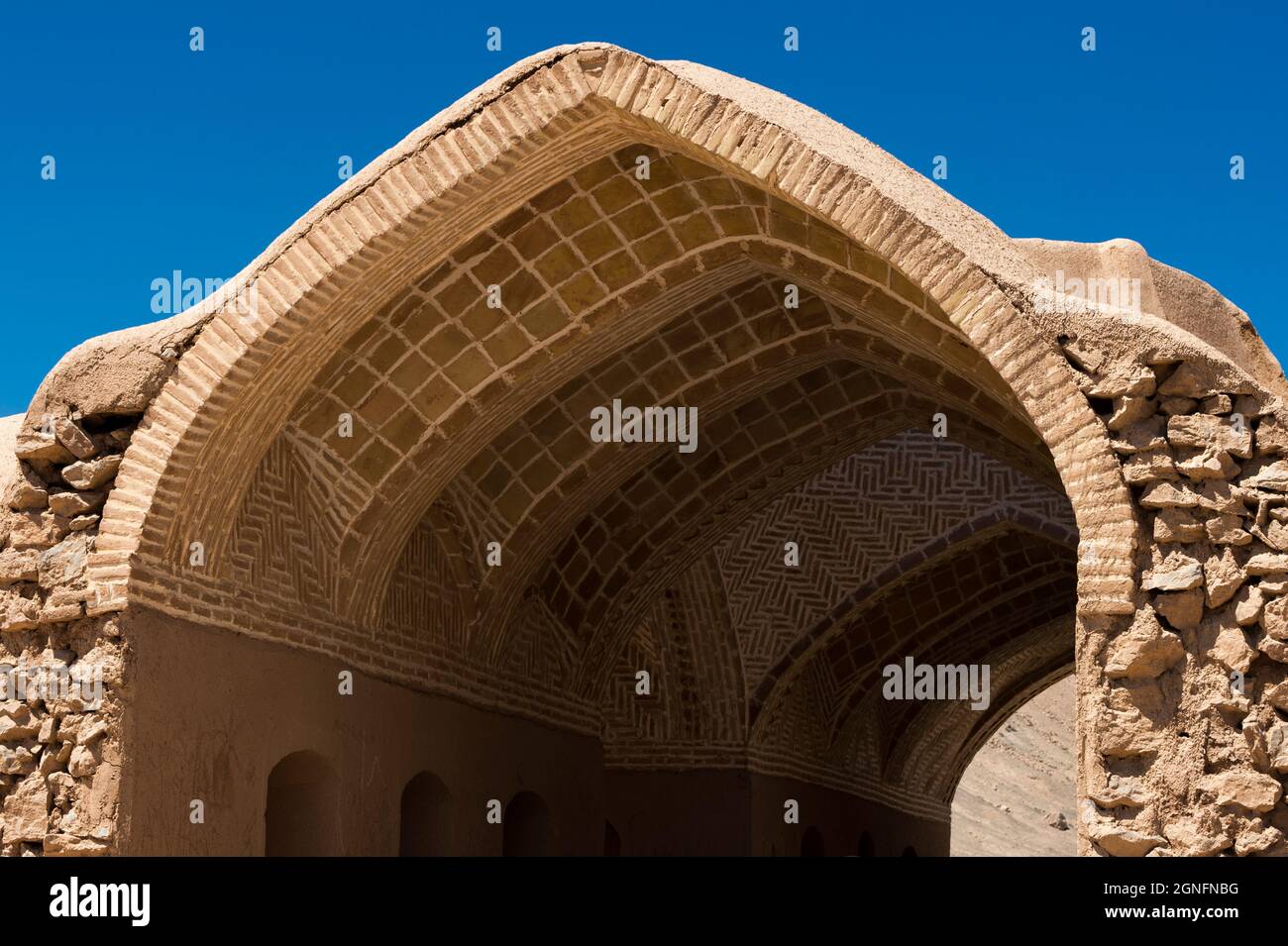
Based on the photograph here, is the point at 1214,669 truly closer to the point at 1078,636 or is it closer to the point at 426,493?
the point at 1078,636

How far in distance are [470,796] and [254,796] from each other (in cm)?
188

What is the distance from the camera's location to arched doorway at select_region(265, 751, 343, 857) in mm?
7605

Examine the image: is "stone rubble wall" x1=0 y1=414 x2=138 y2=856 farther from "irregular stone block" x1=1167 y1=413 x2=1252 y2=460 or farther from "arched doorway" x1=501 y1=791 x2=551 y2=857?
"irregular stone block" x1=1167 y1=413 x2=1252 y2=460

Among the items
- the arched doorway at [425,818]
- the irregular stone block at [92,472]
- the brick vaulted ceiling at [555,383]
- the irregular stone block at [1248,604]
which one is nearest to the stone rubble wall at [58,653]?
the irregular stone block at [92,472]

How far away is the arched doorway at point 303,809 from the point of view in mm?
7605

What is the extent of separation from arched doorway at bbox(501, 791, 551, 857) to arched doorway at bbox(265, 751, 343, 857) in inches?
78.9

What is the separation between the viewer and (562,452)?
8875 mm

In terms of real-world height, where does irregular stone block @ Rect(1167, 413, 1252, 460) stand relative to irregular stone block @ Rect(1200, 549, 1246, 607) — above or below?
above

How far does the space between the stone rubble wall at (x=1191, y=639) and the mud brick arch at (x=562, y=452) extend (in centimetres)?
1

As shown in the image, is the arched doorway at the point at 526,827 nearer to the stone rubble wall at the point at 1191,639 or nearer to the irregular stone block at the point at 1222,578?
the stone rubble wall at the point at 1191,639

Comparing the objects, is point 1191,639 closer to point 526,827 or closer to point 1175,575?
point 1175,575

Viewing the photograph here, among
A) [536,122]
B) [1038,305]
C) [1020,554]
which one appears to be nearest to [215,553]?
[536,122]

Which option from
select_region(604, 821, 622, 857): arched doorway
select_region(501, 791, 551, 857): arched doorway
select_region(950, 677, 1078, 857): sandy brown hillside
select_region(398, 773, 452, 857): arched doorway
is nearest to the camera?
select_region(398, 773, 452, 857): arched doorway

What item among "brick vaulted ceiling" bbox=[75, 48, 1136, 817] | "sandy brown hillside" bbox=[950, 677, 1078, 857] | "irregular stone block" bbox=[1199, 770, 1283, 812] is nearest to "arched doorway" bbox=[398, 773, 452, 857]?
"brick vaulted ceiling" bbox=[75, 48, 1136, 817]
